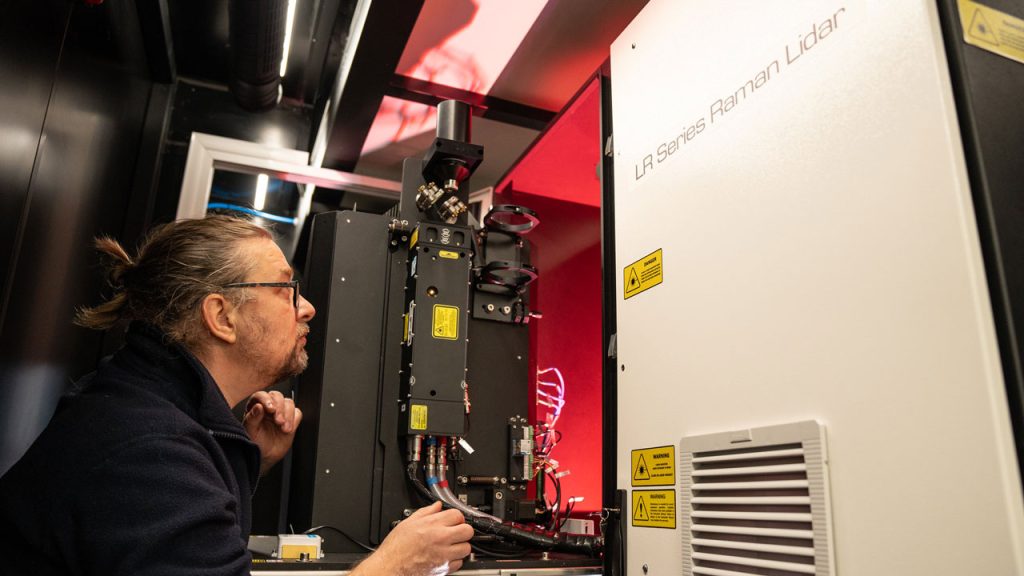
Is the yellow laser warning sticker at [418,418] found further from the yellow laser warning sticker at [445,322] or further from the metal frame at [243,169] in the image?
the metal frame at [243,169]

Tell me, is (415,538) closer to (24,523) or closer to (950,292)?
(24,523)

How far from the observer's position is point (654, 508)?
4.33ft

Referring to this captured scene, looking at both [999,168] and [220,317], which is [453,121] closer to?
[220,317]

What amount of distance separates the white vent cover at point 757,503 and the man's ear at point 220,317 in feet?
2.91

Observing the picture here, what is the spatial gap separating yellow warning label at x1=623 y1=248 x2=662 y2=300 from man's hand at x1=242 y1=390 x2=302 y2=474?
32.1 inches

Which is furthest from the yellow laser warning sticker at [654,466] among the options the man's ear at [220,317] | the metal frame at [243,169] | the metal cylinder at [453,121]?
the metal frame at [243,169]

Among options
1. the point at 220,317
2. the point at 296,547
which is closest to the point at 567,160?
the point at 220,317

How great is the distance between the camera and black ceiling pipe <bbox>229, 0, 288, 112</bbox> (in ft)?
7.91

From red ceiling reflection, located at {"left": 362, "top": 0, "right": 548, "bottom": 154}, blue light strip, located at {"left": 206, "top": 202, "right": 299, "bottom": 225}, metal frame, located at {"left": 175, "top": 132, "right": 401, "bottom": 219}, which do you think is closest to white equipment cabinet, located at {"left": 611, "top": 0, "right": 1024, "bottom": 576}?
red ceiling reflection, located at {"left": 362, "top": 0, "right": 548, "bottom": 154}

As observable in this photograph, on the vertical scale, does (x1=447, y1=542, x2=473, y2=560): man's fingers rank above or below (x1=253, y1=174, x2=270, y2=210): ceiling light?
below

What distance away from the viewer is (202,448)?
109cm

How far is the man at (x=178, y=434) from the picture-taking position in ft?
3.07

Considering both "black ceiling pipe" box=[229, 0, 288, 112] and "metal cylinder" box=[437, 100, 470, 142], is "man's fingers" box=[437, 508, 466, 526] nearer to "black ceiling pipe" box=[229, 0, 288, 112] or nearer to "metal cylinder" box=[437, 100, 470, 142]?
"metal cylinder" box=[437, 100, 470, 142]

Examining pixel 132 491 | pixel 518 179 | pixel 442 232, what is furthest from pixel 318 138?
pixel 132 491
